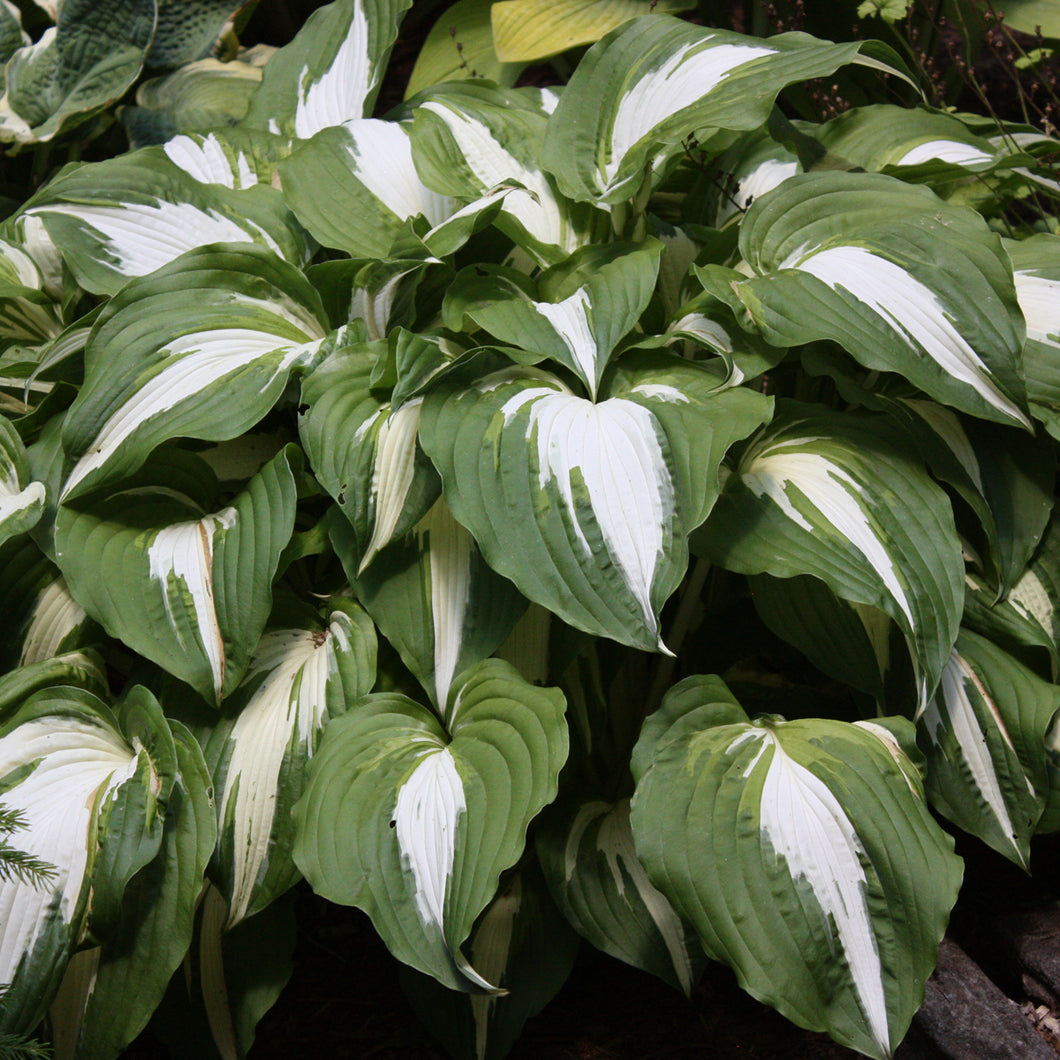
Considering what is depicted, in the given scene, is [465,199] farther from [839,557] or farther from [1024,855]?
[1024,855]

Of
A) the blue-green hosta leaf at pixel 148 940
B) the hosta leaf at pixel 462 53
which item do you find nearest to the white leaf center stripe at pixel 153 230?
the blue-green hosta leaf at pixel 148 940

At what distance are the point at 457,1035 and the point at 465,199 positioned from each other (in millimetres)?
1136

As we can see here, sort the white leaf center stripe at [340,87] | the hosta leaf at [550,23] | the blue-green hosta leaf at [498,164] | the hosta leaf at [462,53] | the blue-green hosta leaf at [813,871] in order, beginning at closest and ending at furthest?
the blue-green hosta leaf at [813,871] → the blue-green hosta leaf at [498,164] → the white leaf center stripe at [340,87] → the hosta leaf at [550,23] → the hosta leaf at [462,53]

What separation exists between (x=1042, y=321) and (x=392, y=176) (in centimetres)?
98

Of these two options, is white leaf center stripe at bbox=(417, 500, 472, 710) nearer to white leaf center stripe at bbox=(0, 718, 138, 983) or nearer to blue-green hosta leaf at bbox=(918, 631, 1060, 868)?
white leaf center stripe at bbox=(0, 718, 138, 983)

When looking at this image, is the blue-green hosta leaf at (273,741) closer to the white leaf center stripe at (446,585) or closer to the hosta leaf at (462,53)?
the white leaf center stripe at (446,585)

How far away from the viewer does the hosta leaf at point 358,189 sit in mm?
1498

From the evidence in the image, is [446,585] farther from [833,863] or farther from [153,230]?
[153,230]

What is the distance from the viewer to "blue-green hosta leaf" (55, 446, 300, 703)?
3.83 ft

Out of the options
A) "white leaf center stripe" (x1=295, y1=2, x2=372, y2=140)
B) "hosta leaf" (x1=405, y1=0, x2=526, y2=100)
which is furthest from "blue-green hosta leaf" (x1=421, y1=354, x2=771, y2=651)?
"hosta leaf" (x1=405, y1=0, x2=526, y2=100)

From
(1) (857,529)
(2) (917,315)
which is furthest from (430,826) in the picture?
(2) (917,315)

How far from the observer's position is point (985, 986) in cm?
130

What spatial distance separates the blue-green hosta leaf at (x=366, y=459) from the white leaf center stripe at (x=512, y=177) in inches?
16.9

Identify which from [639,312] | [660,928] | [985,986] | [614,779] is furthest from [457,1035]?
[639,312]
